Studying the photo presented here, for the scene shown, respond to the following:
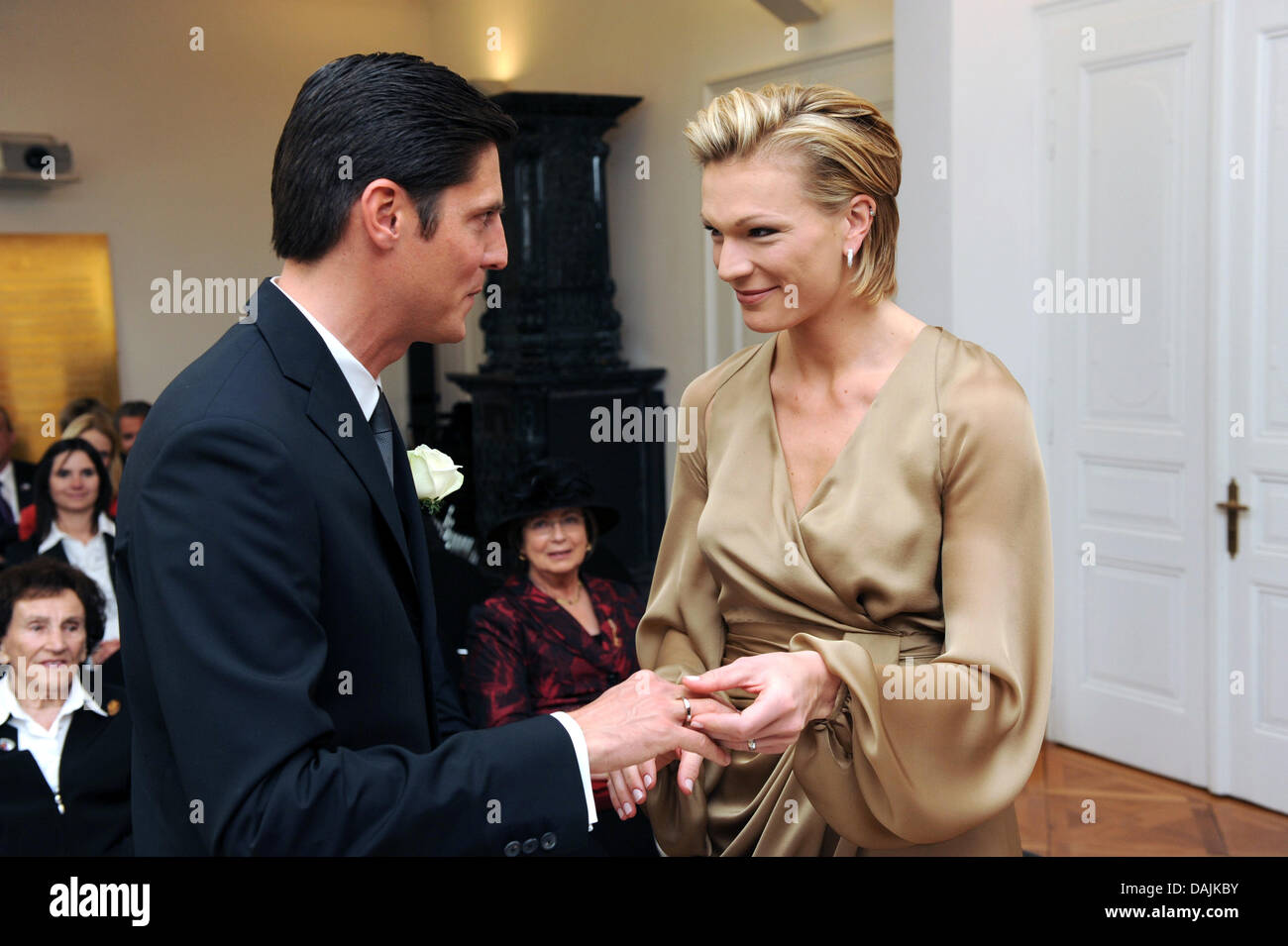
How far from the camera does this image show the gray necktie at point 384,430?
1562 mm

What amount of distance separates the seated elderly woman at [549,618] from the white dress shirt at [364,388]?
7.12ft

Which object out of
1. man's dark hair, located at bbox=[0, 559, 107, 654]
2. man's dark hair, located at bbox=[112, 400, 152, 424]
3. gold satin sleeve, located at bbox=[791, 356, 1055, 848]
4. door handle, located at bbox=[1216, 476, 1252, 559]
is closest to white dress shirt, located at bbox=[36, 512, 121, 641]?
man's dark hair, located at bbox=[0, 559, 107, 654]

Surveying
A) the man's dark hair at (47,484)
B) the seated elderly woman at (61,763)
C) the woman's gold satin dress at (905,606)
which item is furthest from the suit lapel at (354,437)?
the man's dark hair at (47,484)

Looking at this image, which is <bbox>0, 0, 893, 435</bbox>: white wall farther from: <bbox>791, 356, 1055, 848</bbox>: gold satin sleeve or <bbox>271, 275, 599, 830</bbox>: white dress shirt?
<bbox>271, 275, 599, 830</bbox>: white dress shirt

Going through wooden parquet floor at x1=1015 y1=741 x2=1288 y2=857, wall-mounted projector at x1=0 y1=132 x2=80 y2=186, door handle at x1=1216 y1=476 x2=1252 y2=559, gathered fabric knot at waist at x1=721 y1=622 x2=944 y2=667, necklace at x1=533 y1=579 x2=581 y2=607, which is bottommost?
wooden parquet floor at x1=1015 y1=741 x2=1288 y2=857

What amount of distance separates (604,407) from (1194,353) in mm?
3589

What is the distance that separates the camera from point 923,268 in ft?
16.0

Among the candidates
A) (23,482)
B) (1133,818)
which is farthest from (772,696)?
(23,482)

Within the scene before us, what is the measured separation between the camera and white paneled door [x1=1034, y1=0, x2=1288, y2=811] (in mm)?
4363

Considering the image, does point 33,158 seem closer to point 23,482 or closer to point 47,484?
point 23,482

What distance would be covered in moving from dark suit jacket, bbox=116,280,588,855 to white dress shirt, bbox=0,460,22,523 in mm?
5692

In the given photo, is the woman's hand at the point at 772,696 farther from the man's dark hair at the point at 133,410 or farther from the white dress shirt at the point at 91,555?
the man's dark hair at the point at 133,410

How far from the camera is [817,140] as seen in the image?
1.67 metres
